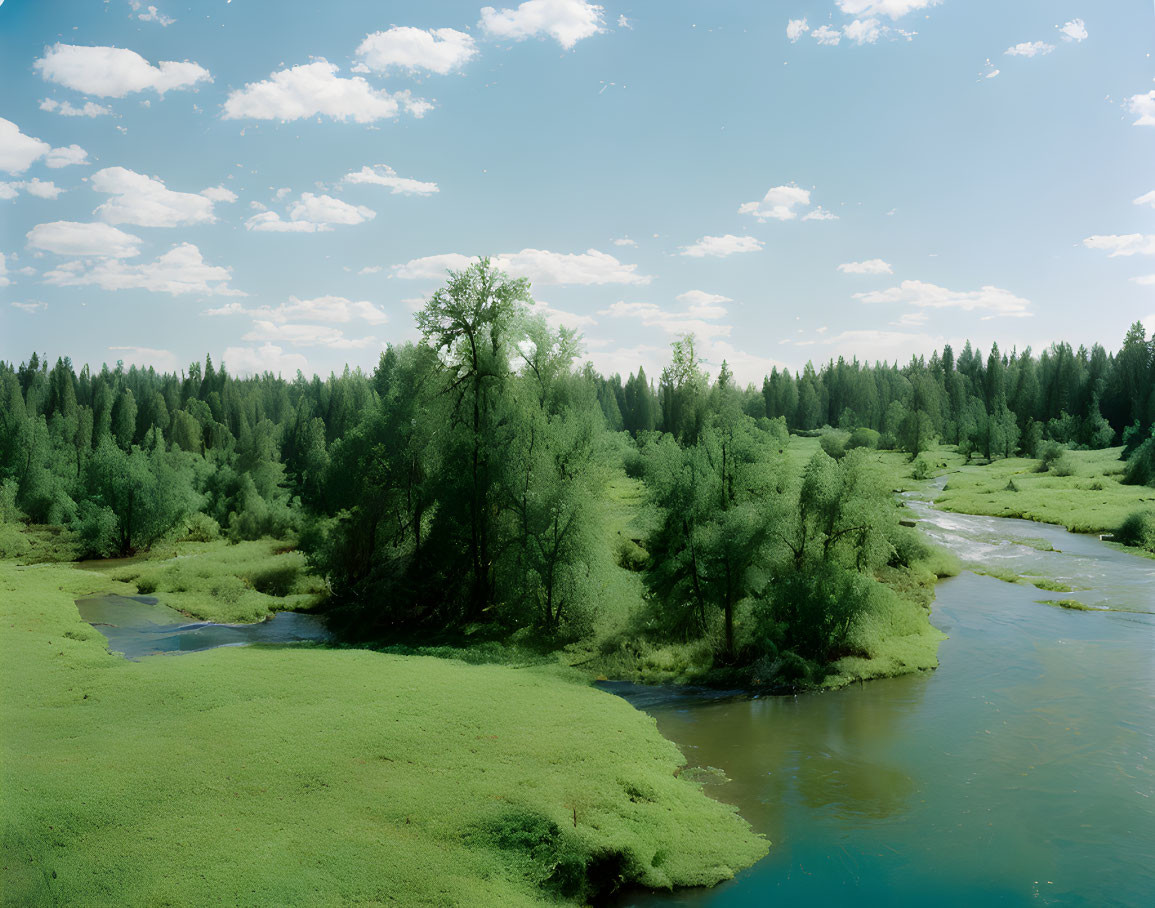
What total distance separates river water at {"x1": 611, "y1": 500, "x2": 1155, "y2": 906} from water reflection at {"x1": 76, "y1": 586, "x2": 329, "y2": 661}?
69.5 feet

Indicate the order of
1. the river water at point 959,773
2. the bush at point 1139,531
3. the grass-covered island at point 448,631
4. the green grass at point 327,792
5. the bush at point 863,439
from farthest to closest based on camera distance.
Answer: the bush at point 863,439
the bush at point 1139,531
the river water at point 959,773
the grass-covered island at point 448,631
the green grass at point 327,792

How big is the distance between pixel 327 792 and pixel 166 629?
28373mm

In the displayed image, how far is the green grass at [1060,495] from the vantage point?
216 feet

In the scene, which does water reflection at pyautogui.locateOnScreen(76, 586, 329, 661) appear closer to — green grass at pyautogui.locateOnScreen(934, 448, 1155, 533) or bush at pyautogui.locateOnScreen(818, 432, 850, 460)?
green grass at pyautogui.locateOnScreen(934, 448, 1155, 533)

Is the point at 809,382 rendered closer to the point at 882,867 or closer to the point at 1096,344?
the point at 1096,344

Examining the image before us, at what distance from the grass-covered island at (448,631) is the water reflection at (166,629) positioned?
165cm

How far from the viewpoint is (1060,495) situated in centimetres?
7688

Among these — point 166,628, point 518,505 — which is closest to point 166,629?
point 166,628

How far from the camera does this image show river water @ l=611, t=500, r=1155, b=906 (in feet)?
54.1

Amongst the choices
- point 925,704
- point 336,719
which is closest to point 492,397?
point 336,719

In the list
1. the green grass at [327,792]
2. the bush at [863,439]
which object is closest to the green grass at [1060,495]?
the bush at [863,439]

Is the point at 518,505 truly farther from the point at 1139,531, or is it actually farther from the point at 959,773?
the point at 1139,531

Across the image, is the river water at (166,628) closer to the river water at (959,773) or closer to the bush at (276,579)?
the bush at (276,579)

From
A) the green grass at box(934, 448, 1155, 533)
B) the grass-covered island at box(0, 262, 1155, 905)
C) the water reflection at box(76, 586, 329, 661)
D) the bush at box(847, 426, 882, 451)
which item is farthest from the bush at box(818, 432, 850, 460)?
the water reflection at box(76, 586, 329, 661)
